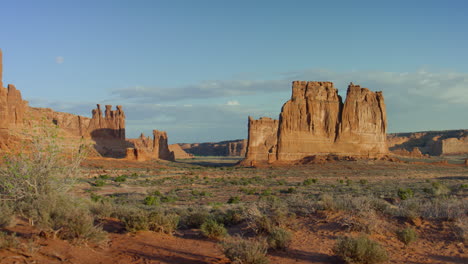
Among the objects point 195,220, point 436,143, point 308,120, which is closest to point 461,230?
point 195,220

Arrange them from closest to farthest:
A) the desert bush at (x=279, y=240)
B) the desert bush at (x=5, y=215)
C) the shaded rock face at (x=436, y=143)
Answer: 1. the desert bush at (x=5, y=215)
2. the desert bush at (x=279, y=240)
3. the shaded rock face at (x=436, y=143)

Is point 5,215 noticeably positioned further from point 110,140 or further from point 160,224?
point 110,140

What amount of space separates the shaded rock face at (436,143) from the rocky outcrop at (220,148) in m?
57.4

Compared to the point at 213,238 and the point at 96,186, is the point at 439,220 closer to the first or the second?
the point at 213,238

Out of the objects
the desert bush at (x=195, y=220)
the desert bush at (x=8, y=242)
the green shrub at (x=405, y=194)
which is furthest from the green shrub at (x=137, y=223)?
the green shrub at (x=405, y=194)

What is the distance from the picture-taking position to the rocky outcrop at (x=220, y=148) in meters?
151

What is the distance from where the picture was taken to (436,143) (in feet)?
336

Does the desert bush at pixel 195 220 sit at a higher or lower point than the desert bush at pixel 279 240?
lower

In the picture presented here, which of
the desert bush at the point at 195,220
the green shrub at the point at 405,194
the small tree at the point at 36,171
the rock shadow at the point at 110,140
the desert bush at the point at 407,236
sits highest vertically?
the rock shadow at the point at 110,140

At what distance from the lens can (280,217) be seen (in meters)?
9.56

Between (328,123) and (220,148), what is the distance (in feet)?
341

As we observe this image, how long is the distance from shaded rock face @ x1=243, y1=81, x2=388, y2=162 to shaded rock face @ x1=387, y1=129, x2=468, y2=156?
20950 mm

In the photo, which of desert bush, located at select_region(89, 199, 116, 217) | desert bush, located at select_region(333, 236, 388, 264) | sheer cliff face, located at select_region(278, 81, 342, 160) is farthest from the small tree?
sheer cliff face, located at select_region(278, 81, 342, 160)

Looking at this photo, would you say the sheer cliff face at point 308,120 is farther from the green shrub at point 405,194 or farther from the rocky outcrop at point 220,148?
the rocky outcrop at point 220,148
